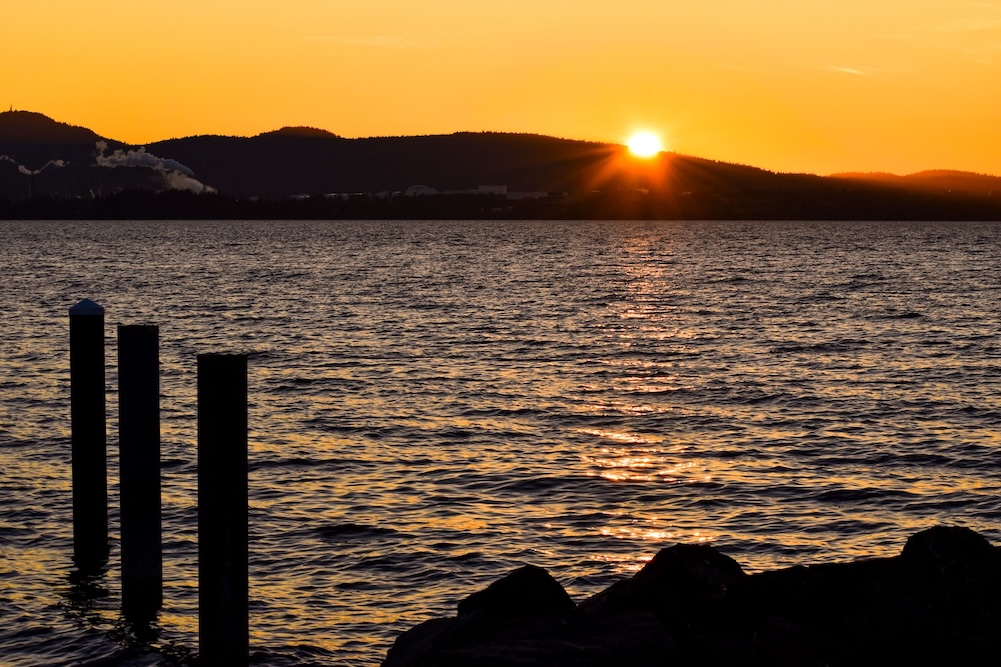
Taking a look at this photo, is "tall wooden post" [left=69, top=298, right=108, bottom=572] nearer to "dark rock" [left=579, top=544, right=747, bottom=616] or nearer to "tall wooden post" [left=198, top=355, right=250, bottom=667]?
"tall wooden post" [left=198, top=355, right=250, bottom=667]

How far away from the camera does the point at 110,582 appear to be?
1498 cm

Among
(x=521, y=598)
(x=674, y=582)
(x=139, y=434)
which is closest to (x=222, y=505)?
(x=139, y=434)

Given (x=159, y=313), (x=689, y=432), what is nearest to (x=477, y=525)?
(x=689, y=432)

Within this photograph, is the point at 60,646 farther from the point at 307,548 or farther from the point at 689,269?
the point at 689,269

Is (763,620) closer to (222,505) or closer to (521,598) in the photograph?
(521,598)

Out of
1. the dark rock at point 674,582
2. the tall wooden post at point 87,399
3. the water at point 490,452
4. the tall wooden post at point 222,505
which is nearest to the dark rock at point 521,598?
the dark rock at point 674,582

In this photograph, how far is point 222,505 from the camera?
1137cm

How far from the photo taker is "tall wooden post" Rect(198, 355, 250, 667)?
11234 millimetres

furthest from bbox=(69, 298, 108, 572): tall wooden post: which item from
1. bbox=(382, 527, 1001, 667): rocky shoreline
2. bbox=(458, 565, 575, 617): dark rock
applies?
bbox=(458, 565, 575, 617): dark rock

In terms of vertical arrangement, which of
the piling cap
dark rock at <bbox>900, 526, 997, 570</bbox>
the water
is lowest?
the water

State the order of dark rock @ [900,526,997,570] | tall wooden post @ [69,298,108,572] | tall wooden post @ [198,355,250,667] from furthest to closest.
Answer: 1. tall wooden post @ [69,298,108,572]
2. tall wooden post @ [198,355,250,667]
3. dark rock @ [900,526,997,570]

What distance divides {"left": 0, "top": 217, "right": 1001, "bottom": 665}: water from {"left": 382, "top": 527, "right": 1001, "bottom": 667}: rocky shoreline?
2.90 metres

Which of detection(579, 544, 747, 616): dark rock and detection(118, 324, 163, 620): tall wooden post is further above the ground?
detection(118, 324, 163, 620): tall wooden post

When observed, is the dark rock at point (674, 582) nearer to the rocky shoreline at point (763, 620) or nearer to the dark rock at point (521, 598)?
the rocky shoreline at point (763, 620)
